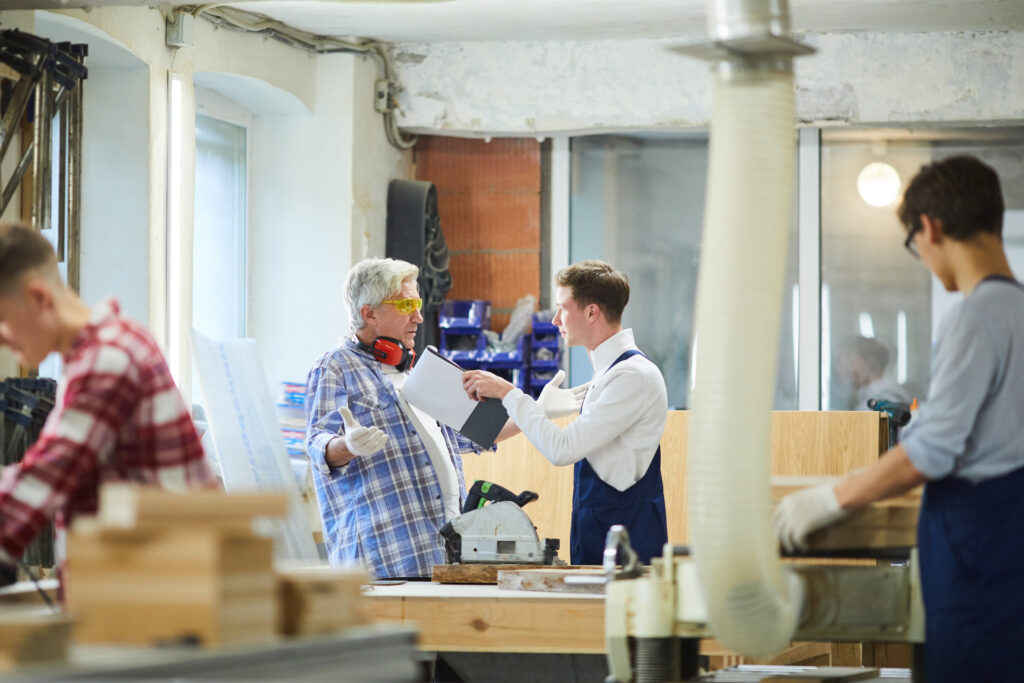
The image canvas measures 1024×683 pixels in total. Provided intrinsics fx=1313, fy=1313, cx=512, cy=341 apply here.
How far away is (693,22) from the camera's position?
6031 mm

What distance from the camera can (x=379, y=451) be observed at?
151 inches

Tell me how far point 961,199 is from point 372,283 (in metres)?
2.07

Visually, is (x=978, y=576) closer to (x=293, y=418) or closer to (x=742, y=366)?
(x=742, y=366)

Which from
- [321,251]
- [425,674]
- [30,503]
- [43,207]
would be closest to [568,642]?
[425,674]

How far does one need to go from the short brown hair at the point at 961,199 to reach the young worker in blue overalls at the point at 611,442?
1.39 metres

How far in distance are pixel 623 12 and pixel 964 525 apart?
396cm

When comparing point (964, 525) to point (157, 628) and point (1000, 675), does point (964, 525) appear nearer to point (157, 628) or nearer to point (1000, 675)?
point (1000, 675)

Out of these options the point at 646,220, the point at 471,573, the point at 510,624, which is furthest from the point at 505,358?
the point at 510,624

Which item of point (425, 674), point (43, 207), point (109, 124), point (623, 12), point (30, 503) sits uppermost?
point (623, 12)

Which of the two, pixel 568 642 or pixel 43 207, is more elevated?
pixel 43 207

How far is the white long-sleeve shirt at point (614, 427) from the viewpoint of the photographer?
3.65 meters

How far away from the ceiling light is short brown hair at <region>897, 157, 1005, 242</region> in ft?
14.4

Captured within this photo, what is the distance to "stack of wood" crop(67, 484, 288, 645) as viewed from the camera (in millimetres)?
1752

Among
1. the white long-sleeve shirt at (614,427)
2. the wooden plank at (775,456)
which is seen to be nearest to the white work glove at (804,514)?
the white long-sleeve shirt at (614,427)
